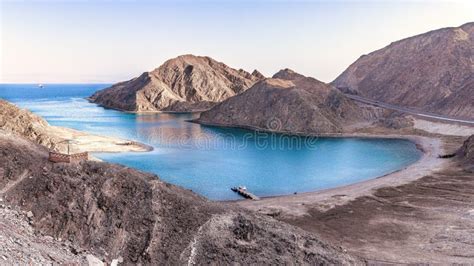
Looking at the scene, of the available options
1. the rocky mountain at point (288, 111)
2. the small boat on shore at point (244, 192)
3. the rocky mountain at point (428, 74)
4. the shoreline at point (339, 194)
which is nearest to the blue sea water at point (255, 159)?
the small boat on shore at point (244, 192)

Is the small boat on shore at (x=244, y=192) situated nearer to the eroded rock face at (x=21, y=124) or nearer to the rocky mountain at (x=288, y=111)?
the eroded rock face at (x=21, y=124)

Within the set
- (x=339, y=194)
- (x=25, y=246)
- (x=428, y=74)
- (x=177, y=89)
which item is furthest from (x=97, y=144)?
(x=428, y=74)

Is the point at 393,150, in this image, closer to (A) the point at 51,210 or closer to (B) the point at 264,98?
(B) the point at 264,98

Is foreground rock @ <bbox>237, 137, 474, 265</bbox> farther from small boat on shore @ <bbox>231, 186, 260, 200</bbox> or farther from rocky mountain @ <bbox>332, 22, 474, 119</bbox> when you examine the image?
rocky mountain @ <bbox>332, 22, 474, 119</bbox>

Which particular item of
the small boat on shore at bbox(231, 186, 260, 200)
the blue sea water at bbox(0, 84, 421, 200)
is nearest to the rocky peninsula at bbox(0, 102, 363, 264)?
the small boat on shore at bbox(231, 186, 260, 200)

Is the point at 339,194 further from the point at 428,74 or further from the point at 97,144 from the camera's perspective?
the point at 428,74

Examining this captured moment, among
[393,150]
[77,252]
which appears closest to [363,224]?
[77,252]
